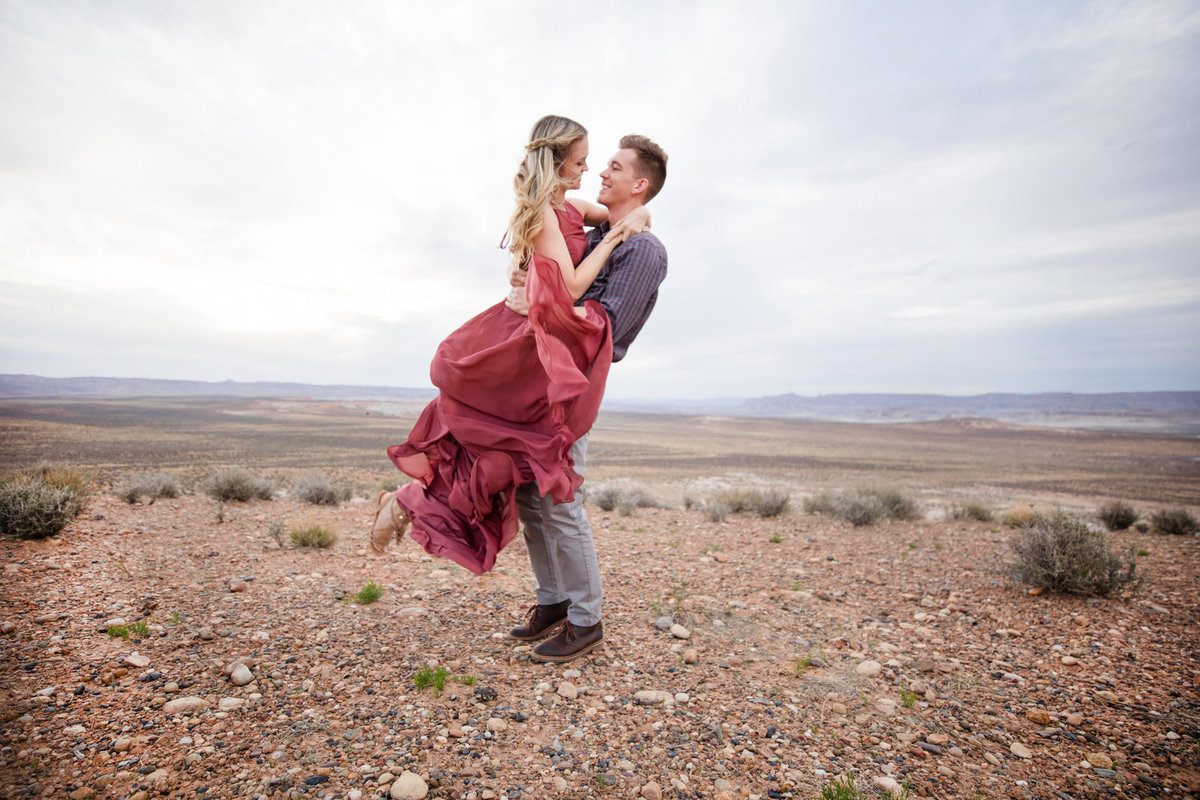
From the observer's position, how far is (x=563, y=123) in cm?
281

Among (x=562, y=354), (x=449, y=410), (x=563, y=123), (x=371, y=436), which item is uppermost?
(x=563, y=123)

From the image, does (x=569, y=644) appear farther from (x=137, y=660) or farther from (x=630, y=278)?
(x=137, y=660)

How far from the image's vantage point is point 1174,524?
322 inches

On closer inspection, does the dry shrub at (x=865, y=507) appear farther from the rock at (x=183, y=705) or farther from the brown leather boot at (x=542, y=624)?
the rock at (x=183, y=705)

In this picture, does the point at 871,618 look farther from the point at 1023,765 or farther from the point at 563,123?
the point at 563,123

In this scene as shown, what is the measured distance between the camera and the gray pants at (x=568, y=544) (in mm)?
2924

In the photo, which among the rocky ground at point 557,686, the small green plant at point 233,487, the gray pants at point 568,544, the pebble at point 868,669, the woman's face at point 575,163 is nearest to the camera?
the rocky ground at point 557,686

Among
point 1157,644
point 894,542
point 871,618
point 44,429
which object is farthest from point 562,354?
point 44,429

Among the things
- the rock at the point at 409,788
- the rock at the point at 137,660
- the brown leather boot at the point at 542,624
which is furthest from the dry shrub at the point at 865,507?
the rock at the point at 137,660

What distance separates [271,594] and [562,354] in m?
2.94

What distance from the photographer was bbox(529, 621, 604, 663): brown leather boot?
3043 millimetres

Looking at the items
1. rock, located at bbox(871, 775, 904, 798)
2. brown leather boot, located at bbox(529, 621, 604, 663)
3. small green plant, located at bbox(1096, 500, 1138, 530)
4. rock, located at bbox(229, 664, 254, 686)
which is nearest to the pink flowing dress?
brown leather boot, located at bbox(529, 621, 604, 663)

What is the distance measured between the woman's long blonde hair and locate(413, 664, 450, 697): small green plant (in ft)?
7.02

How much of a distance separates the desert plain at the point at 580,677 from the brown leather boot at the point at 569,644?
9 centimetres
